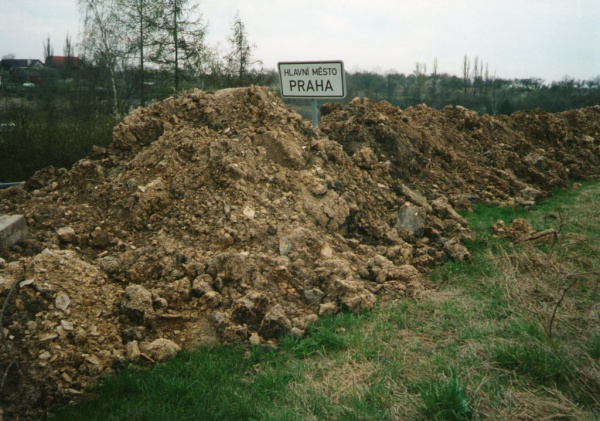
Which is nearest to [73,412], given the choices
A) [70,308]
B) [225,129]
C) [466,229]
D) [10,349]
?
[10,349]

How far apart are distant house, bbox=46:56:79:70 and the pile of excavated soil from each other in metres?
24.5

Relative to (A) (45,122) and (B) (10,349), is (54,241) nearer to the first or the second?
(B) (10,349)

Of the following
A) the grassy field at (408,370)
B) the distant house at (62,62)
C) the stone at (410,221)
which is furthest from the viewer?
the distant house at (62,62)

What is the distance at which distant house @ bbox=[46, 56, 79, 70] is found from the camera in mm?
29381

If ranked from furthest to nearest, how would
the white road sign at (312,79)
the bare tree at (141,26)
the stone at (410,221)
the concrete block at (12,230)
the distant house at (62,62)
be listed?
1. the distant house at (62,62)
2. the bare tree at (141,26)
3. the white road sign at (312,79)
4. the stone at (410,221)
5. the concrete block at (12,230)

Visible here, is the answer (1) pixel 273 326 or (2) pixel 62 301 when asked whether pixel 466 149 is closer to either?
(1) pixel 273 326

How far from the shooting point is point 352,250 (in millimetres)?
4742

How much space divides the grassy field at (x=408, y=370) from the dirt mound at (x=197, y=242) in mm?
233

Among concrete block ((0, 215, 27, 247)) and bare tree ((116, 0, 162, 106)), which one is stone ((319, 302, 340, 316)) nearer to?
concrete block ((0, 215, 27, 247))

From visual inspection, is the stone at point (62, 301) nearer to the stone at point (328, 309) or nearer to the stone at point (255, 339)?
the stone at point (255, 339)

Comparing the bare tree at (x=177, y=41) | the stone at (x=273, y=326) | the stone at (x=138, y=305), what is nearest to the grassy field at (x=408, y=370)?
the stone at (x=273, y=326)

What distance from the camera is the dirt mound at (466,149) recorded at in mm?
7242

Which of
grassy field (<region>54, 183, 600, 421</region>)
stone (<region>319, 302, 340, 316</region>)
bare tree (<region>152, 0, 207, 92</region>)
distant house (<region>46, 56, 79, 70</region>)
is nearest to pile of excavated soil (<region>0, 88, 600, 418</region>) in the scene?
stone (<region>319, 302, 340, 316</region>)

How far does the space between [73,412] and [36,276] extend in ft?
3.73
